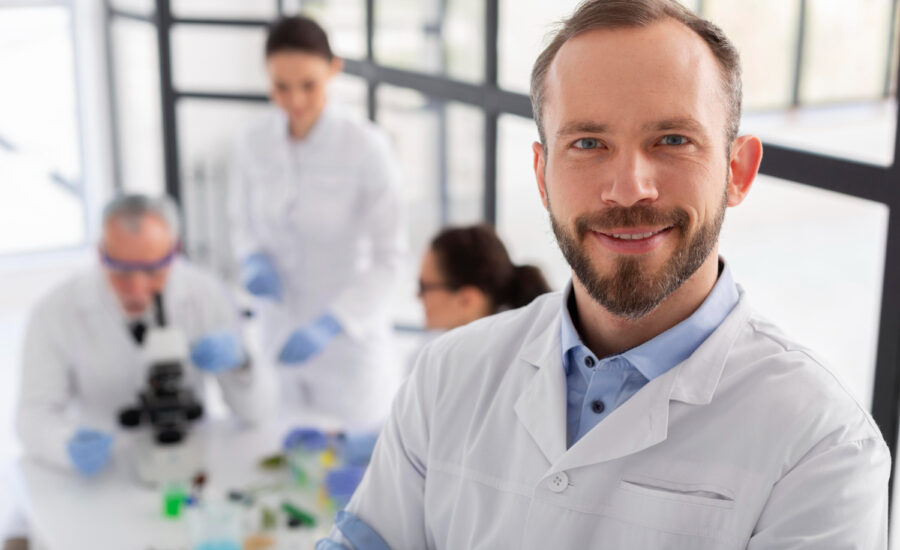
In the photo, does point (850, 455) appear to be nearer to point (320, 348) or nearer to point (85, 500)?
point (85, 500)

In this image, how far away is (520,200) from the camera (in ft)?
11.5

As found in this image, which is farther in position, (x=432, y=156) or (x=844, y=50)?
(x=432, y=156)

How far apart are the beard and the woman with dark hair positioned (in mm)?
1200

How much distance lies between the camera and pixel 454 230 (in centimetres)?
251

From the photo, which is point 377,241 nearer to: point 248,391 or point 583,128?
point 248,391

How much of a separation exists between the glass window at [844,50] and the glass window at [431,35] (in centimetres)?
166

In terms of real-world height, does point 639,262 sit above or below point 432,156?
above

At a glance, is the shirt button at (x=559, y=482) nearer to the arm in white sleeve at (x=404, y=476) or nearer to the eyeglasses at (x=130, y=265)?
the arm in white sleeve at (x=404, y=476)

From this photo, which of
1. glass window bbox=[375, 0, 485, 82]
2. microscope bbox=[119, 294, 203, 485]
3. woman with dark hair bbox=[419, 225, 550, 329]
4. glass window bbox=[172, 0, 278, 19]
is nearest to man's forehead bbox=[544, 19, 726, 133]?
woman with dark hair bbox=[419, 225, 550, 329]

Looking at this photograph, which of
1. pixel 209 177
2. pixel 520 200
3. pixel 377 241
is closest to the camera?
pixel 377 241

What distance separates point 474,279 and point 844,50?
1.00 meters

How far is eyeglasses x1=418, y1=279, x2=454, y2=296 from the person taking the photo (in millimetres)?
2475

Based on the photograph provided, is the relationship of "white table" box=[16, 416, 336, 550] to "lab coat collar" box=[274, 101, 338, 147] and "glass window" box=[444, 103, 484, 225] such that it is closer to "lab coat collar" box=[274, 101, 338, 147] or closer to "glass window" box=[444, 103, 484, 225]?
"lab coat collar" box=[274, 101, 338, 147]

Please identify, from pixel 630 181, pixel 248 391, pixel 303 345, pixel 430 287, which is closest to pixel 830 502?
pixel 630 181
